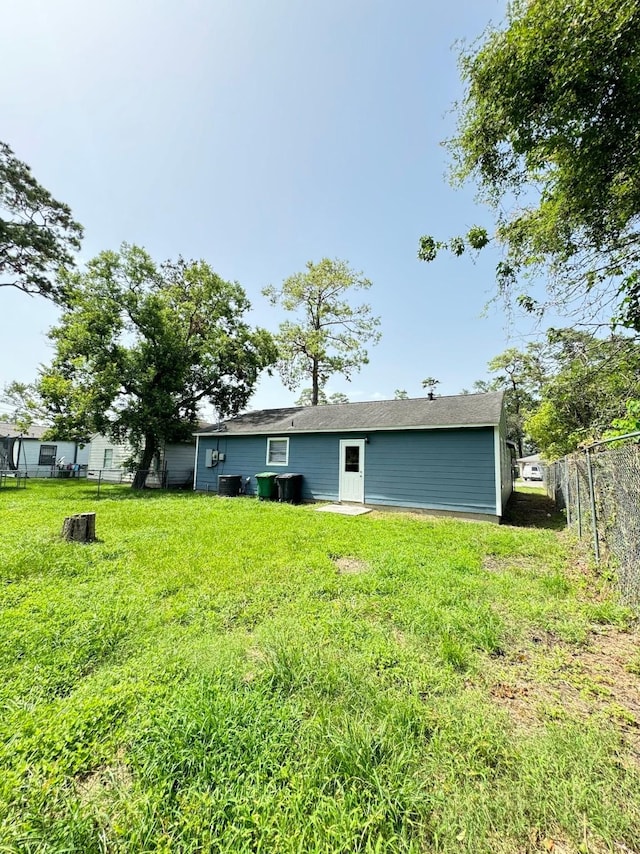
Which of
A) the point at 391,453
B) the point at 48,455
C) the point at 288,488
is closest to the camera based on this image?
the point at 391,453

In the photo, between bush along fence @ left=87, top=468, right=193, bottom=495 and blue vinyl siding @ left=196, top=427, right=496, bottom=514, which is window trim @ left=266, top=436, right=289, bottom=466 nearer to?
blue vinyl siding @ left=196, top=427, right=496, bottom=514

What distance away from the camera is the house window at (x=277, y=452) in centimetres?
1241

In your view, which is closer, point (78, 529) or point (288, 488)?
point (78, 529)

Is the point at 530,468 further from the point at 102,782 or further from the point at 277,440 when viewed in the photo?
the point at 102,782

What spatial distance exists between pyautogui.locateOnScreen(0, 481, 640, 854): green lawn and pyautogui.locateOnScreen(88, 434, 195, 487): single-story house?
1289cm

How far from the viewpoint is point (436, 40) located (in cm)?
611

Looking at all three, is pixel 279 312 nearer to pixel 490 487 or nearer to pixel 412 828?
pixel 490 487

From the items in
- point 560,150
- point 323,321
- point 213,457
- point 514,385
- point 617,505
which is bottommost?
point 617,505

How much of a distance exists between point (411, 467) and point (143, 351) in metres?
12.7

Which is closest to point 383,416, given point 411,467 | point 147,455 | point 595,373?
point 411,467

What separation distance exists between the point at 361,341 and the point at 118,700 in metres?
21.7

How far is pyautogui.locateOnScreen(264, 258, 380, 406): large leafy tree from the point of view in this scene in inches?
837

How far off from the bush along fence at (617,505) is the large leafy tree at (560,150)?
7.17 feet

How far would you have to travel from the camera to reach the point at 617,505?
3.88 metres
